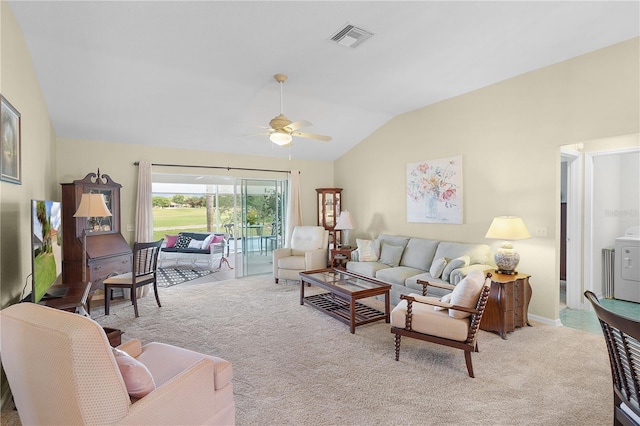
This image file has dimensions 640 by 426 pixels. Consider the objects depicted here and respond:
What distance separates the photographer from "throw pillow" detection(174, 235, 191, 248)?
26.4 ft

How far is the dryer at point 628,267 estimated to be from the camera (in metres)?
4.54

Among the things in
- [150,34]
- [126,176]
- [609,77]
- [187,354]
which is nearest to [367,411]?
[187,354]

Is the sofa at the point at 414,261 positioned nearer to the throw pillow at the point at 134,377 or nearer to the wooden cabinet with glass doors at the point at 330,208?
the wooden cabinet with glass doors at the point at 330,208

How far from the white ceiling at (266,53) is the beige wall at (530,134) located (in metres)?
0.21

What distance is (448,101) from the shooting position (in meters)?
4.83

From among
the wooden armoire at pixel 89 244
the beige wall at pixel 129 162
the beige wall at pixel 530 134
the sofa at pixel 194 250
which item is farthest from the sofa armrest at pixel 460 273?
the sofa at pixel 194 250

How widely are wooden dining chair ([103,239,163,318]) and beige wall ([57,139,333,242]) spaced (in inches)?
46.4

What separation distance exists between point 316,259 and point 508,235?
126 inches

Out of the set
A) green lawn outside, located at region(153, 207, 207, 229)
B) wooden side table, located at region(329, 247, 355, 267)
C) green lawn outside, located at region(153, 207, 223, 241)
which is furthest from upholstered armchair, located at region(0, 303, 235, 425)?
green lawn outside, located at region(153, 207, 207, 229)

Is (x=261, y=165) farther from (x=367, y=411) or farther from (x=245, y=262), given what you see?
(x=367, y=411)

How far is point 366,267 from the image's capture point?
5141mm

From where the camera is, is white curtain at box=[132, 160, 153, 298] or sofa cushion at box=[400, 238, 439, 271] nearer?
sofa cushion at box=[400, 238, 439, 271]

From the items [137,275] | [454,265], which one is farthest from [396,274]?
[137,275]

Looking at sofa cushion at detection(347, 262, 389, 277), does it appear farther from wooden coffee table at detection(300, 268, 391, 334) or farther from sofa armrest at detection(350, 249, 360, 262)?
wooden coffee table at detection(300, 268, 391, 334)
